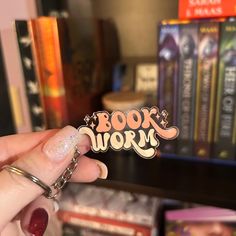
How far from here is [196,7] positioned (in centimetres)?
45

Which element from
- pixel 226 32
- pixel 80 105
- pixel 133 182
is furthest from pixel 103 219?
pixel 226 32

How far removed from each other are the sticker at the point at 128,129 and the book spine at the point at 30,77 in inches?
4.8

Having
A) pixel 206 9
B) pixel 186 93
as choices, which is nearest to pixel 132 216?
pixel 186 93

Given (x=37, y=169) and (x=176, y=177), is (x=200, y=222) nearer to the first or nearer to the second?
(x=176, y=177)

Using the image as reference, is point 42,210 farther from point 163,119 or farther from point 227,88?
point 227,88

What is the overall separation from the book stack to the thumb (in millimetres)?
Result: 294

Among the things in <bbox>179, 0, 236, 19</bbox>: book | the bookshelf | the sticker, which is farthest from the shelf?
<bbox>179, 0, 236, 19</bbox>: book

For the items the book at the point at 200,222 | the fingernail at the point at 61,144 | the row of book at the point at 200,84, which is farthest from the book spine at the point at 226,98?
the fingernail at the point at 61,144

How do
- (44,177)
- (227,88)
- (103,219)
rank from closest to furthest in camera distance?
(44,177), (227,88), (103,219)

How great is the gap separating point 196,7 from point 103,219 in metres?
0.43

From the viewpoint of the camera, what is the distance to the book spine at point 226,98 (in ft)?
1.35

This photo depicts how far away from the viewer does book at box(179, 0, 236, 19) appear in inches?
17.2

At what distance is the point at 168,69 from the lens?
45 cm

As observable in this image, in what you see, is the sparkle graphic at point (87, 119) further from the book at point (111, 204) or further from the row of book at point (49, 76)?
the book at point (111, 204)
